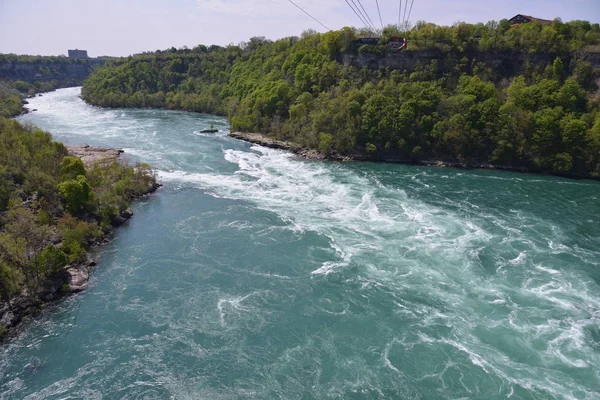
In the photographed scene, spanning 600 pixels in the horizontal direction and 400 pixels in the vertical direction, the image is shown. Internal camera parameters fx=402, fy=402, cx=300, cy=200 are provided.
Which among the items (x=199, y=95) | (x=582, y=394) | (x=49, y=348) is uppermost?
(x=199, y=95)

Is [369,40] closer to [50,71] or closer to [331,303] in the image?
[331,303]

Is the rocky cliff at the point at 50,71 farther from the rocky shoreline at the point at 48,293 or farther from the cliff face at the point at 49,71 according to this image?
the rocky shoreline at the point at 48,293

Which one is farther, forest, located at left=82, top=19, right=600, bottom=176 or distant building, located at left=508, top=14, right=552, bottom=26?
distant building, located at left=508, top=14, right=552, bottom=26

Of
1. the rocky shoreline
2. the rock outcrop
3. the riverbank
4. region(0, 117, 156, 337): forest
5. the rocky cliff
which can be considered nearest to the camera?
the rocky shoreline

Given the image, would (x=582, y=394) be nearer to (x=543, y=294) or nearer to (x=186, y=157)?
Result: (x=543, y=294)

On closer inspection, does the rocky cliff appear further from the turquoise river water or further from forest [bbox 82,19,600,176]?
the turquoise river water

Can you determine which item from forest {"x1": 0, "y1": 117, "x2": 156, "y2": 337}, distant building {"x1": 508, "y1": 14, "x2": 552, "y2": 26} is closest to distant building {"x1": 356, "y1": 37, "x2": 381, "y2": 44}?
distant building {"x1": 508, "y1": 14, "x2": 552, "y2": 26}

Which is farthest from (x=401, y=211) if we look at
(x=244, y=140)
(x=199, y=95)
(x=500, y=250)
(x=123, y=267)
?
(x=199, y=95)
